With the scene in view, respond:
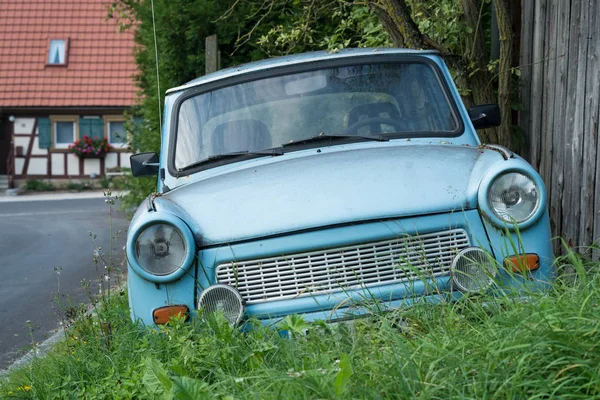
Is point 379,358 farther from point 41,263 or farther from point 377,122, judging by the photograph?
point 41,263

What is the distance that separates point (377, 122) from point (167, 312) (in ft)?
5.65

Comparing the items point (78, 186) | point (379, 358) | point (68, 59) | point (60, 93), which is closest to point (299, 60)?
point (379, 358)

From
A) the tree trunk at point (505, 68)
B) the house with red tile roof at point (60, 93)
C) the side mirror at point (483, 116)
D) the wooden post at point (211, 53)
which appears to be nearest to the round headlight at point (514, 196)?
the side mirror at point (483, 116)

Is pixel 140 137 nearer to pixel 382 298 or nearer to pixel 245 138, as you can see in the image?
pixel 245 138

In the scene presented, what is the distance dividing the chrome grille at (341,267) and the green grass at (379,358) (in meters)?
0.23

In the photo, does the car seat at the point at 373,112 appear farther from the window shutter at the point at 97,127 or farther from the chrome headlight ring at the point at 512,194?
the window shutter at the point at 97,127

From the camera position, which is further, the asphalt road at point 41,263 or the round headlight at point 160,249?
the asphalt road at point 41,263

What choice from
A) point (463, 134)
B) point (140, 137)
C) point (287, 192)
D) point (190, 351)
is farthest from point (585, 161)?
point (140, 137)

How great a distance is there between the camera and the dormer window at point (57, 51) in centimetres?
3653

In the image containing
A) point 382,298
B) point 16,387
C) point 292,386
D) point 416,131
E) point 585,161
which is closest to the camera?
point 292,386

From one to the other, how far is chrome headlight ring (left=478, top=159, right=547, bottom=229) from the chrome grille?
0.15 metres

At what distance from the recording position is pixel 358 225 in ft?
12.8

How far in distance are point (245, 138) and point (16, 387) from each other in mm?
1695

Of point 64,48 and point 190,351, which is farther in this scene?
point 64,48
